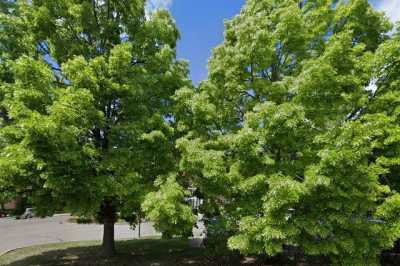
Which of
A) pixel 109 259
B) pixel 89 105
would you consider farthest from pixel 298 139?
pixel 109 259

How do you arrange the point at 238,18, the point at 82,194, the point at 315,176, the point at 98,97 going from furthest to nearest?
the point at 238,18 < the point at 98,97 < the point at 82,194 < the point at 315,176

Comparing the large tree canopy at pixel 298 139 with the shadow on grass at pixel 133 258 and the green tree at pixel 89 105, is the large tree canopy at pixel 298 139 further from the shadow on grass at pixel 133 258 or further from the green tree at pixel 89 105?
the shadow on grass at pixel 133 258

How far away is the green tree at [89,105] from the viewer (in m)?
8.70

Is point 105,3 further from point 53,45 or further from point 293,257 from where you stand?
point 293,257

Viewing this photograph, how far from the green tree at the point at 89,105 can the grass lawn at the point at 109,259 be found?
0.96m

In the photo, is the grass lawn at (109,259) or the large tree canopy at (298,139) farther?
the grass lawn at (109,259)

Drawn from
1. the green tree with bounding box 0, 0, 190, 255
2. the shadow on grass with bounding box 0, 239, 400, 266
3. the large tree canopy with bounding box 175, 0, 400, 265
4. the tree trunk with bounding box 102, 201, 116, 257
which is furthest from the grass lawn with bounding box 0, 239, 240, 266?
the large tree canopy with bounding box 175, 0, 400, 265

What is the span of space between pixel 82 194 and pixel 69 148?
5.17ft

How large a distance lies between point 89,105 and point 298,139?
6.07 m

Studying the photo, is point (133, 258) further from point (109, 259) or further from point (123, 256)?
point (109, 259)

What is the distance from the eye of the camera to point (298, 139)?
8688mm

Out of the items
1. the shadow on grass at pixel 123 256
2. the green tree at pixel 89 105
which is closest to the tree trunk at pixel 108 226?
the green tree at pixel 89 105

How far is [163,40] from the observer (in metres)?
12.1

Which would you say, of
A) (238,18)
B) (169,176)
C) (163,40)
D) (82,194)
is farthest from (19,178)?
(238,18)
